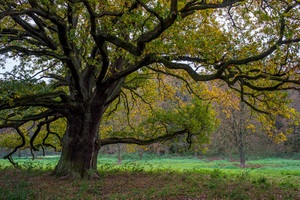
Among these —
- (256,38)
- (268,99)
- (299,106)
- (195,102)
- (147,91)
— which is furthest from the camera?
(299,106)

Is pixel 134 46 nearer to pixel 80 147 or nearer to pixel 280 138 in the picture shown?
pixel 80 147

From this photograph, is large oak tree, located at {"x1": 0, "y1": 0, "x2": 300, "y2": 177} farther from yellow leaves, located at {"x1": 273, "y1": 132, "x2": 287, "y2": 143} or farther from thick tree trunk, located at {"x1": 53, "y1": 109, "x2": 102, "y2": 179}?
yellow leaves, located at {"x1": 273, "y1": 132, "x2": 287, "y2": 143}

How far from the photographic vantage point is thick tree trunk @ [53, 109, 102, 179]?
13648 millimetres

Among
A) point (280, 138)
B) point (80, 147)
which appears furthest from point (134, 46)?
point (280, 138)

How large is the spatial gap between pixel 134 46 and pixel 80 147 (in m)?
6.43

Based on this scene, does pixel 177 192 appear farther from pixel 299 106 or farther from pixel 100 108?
pixel 299 106

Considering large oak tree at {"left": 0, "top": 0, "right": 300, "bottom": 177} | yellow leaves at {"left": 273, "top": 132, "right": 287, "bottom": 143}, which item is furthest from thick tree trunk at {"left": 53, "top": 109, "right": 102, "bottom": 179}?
yellow leaves at {"left": 273, "top": 132, "right": 287, "bottom": 143}

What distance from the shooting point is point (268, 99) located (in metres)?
12.1

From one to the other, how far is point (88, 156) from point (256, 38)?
8.75 metres

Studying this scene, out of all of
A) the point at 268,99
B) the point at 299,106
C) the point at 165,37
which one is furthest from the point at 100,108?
the point at 299,106

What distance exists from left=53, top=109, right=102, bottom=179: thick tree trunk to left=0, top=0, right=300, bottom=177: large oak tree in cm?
4

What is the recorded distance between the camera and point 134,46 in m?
9.36

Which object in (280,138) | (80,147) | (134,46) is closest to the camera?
(134,46)

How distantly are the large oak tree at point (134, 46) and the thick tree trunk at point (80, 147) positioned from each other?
0.04 m
